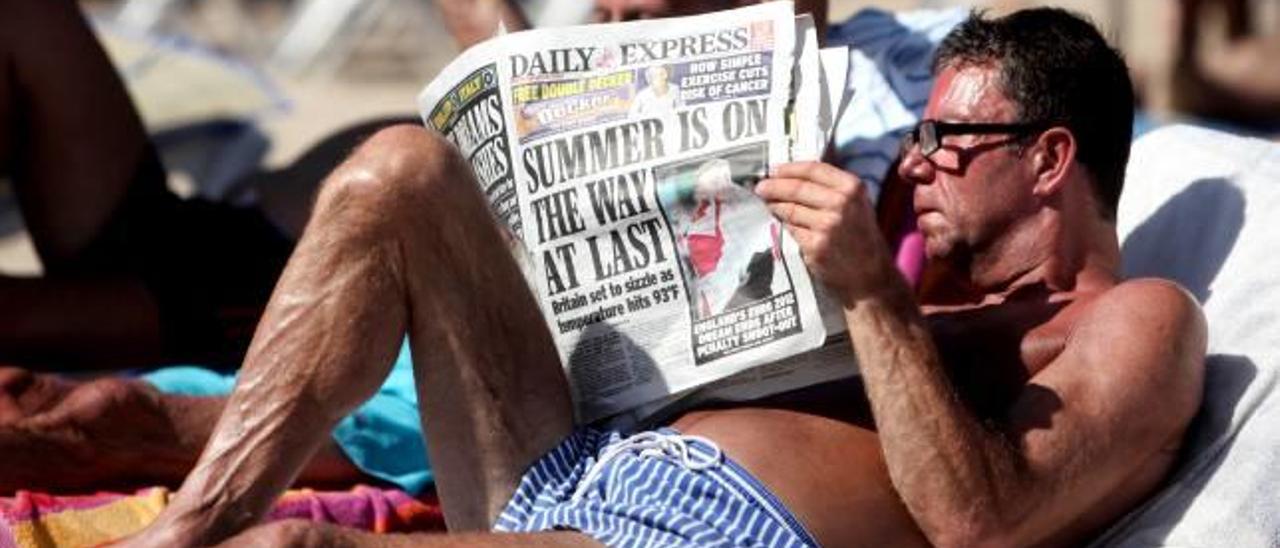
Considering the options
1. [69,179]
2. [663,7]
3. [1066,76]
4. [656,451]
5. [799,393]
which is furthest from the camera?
[69,179]

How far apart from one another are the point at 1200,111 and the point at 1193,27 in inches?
9.4

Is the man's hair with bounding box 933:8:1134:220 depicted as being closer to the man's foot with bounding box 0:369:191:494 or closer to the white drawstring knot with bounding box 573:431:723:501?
the white drawstring knot with bounding box 573:431:723:501

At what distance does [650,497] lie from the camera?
293 centimetres

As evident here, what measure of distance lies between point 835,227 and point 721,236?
20 cm

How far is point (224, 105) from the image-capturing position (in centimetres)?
613

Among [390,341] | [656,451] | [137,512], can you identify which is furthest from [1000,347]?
[137,512]

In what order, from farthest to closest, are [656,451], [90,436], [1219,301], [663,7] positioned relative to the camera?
1. [663,7]
2. [90,436]
3. [1219,301]
4. [656,451]

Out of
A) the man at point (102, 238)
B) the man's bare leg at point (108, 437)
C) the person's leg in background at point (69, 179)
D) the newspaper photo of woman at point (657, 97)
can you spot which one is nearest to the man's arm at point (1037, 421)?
the newspaper photo of woman at point (657, 97)

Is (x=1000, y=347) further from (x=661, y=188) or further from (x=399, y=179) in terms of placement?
(x=399, y=179)

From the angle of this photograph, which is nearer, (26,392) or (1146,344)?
(1146,344)

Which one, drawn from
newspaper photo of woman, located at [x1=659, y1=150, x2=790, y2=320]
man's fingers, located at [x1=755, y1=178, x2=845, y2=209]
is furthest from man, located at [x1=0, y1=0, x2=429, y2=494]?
man's fingers, located at [x1=755, y1=178, x2=845, y2=209]

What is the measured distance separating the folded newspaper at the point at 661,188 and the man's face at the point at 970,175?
0.29m

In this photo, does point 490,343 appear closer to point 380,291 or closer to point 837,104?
point 380,291

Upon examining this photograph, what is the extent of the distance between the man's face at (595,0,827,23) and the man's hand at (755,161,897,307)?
89cm
